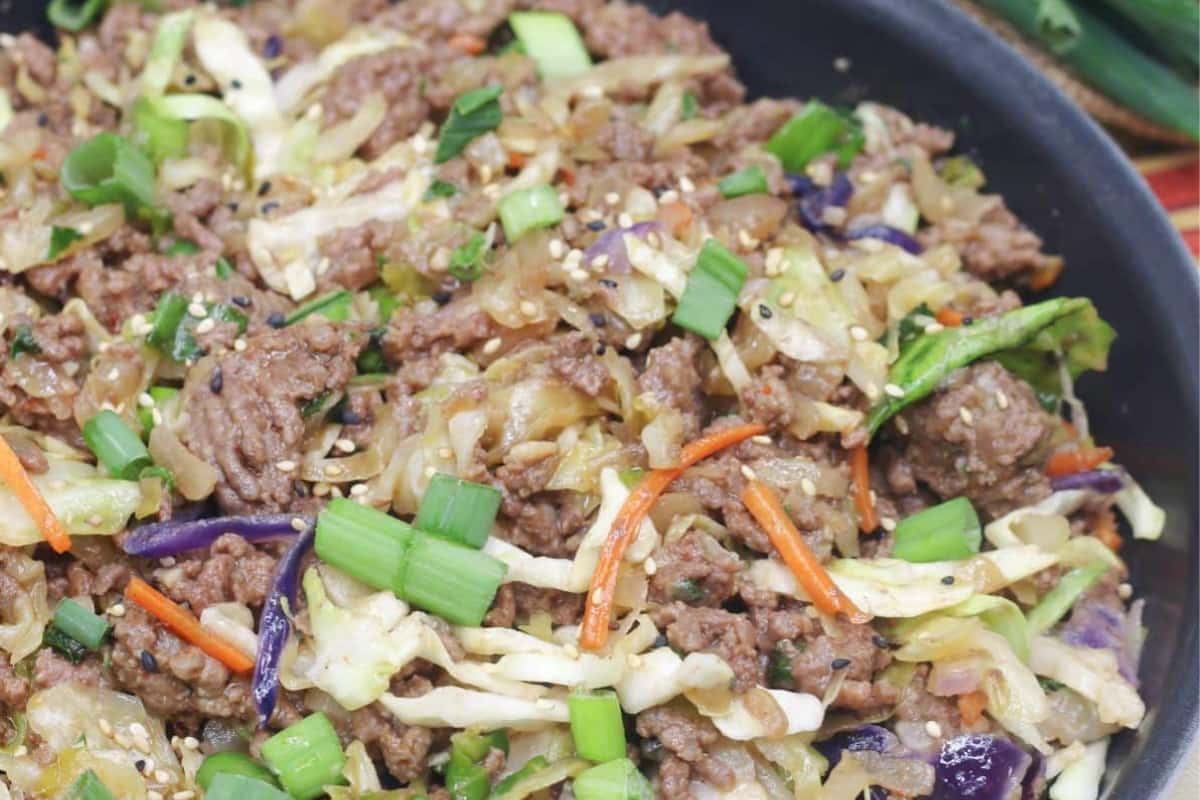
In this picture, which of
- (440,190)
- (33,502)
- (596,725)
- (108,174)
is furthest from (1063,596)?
(108,174)

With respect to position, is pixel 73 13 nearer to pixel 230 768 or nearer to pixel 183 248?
pixel 183 248

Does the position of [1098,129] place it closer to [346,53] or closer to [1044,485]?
[1044,485]

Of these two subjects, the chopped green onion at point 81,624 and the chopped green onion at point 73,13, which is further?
the chopped green onion at point 73,13

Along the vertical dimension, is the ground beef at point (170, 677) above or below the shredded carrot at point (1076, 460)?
below

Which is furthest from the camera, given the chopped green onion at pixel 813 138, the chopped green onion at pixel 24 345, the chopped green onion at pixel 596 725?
the chopped green onion at pixel 813 138

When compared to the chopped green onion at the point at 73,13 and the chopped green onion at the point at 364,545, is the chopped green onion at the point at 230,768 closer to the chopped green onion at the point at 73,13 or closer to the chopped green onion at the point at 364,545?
the chopped green onion at the point at 364,545

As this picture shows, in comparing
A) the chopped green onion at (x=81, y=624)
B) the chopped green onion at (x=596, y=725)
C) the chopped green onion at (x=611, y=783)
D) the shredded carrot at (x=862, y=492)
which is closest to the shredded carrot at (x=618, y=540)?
the chopped green onion at (x=596, y=725)

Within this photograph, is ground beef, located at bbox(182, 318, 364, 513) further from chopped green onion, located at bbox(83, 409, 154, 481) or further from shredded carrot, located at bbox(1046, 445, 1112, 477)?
shredded carrot, located at bbox(1046, 445, 1112, 477)

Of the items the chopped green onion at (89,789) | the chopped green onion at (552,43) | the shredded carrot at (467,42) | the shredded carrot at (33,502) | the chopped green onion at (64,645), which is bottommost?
the chopped green onion at (89,789)
